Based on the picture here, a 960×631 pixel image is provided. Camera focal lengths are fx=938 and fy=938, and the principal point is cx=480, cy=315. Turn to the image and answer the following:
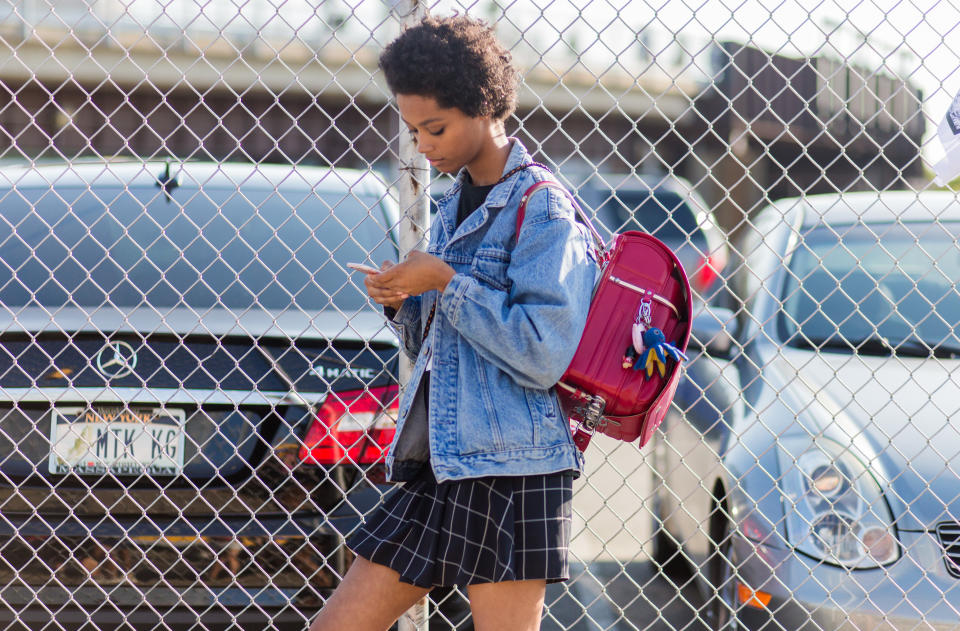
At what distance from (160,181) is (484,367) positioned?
1.87m

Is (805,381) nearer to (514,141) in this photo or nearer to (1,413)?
(514,141)

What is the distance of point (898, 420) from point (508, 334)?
176 centimetres

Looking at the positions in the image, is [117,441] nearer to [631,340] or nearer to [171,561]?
[171,561]

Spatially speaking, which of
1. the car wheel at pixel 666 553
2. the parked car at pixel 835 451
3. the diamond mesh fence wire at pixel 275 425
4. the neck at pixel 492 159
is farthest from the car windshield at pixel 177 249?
the car wheel at pixel 666 553

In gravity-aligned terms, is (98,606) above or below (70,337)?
below

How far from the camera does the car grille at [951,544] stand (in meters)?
2.61

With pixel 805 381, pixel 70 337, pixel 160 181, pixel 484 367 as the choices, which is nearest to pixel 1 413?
pixel 70 337

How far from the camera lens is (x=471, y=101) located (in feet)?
6.00

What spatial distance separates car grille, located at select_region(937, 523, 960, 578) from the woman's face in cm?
178

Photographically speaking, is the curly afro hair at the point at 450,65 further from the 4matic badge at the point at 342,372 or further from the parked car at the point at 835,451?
the parked car at the point at 835,451

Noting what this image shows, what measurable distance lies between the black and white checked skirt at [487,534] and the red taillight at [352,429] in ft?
2.19

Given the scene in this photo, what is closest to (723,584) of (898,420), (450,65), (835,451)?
(835,451)

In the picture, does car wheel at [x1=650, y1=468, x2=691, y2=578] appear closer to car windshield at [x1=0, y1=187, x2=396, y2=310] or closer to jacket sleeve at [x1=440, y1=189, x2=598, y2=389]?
car windshield at [x1=0, y1=187, x2=396, y2=310]

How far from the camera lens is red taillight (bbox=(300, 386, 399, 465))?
2584 mm
